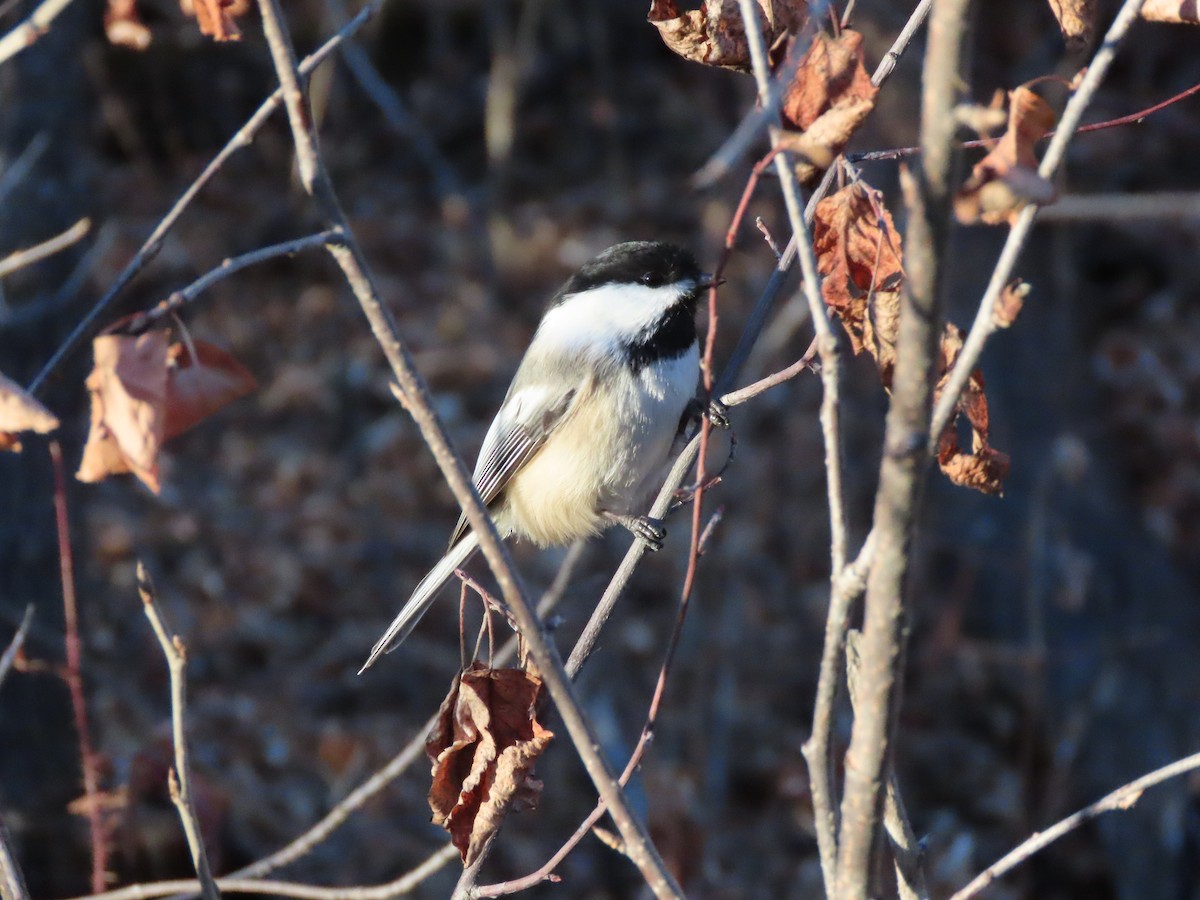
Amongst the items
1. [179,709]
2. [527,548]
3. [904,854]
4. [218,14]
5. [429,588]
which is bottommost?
[527,548]

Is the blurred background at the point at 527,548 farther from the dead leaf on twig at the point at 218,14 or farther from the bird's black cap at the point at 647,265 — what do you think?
the dead leaf on twig at the point at 218,14

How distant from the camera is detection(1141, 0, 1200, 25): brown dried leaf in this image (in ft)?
4.23

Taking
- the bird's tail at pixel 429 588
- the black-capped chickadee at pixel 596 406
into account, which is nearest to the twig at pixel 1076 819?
the black-capped chickadee at pixel 596 406

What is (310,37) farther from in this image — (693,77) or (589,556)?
(589,556)

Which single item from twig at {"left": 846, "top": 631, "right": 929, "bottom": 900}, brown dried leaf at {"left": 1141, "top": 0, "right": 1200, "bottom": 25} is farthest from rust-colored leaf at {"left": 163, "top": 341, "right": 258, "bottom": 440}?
brown dried leaf at {"left": 1141, "top": 0, "right": 1200, "bottom": 25}

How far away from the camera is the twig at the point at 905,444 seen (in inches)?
38.3

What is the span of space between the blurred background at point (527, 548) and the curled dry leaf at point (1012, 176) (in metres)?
2.02

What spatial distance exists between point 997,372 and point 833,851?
4.09 metres

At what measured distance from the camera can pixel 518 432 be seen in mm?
2797

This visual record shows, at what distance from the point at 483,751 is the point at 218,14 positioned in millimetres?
927

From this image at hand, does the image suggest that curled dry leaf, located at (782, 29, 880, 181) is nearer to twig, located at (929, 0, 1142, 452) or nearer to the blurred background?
twig, located at (929, 0, 1142, 452)

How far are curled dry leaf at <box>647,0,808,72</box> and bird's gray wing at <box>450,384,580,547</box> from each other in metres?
1.21

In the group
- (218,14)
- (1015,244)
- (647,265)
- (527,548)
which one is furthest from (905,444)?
(527,548)

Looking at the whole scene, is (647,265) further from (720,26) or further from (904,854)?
(904,854)
